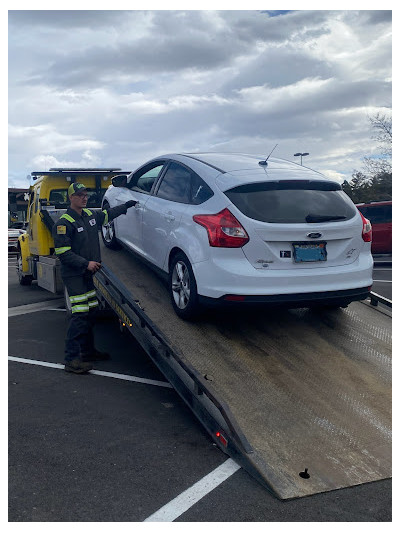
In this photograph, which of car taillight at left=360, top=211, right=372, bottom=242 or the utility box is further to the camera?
the utility box

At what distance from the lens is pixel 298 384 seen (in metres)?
4.20

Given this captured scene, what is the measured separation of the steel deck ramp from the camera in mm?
3451

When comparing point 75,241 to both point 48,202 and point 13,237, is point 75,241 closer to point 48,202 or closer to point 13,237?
point 48,202

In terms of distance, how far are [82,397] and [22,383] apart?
0.88 m

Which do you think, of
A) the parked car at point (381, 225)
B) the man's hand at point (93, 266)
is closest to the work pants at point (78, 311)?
the man's hand at point (93, 266)

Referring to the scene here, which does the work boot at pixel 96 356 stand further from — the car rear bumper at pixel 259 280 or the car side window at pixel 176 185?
the car rear bumper at pixel 259 280

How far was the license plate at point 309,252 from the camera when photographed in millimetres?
4488

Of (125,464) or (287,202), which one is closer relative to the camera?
(125,464)

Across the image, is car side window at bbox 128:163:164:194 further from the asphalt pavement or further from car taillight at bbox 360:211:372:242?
car taillight at bbox 360:211:372:242

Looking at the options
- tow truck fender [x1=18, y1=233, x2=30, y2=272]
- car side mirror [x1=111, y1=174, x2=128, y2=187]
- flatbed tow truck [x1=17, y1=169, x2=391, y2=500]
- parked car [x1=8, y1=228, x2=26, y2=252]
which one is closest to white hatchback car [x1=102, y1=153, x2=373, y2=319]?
flatbed tow truck [x1=17, y1=169, x2=391, y2=500]

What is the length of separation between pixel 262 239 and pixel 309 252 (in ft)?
1.45

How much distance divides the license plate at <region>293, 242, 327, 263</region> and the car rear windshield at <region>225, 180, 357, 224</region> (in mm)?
199

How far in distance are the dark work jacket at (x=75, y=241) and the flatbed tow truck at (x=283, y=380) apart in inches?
17.6

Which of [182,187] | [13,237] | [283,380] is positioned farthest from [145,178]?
[13,237]
